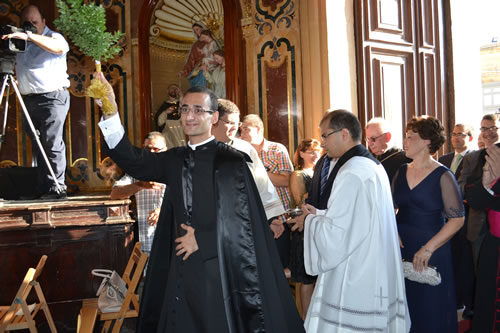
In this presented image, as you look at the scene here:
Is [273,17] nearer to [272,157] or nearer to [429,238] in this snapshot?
[272,157]

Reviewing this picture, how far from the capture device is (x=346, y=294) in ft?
9.78

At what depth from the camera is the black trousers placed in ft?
16.9

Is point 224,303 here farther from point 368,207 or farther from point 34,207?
point 34,207

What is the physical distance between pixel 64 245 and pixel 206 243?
255 centimetres

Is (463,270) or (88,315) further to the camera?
(463,270)

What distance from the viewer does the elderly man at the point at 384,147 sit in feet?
15.4

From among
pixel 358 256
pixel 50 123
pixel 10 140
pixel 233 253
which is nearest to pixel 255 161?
pixel 358 256

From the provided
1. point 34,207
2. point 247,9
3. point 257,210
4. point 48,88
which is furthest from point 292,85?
point 257,210

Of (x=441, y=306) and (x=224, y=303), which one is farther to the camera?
(x=441, y=306)

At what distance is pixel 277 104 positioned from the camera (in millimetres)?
6586

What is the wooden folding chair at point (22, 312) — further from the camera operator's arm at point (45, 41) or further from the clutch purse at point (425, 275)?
the clutch purse at point (425, 275)

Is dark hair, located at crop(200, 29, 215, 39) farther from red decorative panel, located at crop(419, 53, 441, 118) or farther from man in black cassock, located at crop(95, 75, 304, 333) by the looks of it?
man in black cassock, located at crop(95, 75, 304, 333)

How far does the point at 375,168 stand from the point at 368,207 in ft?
0.82

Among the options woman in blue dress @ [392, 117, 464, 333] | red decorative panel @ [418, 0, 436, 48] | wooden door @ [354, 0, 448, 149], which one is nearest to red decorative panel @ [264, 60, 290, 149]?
wooden door @ [354, 0, 448, 149]
